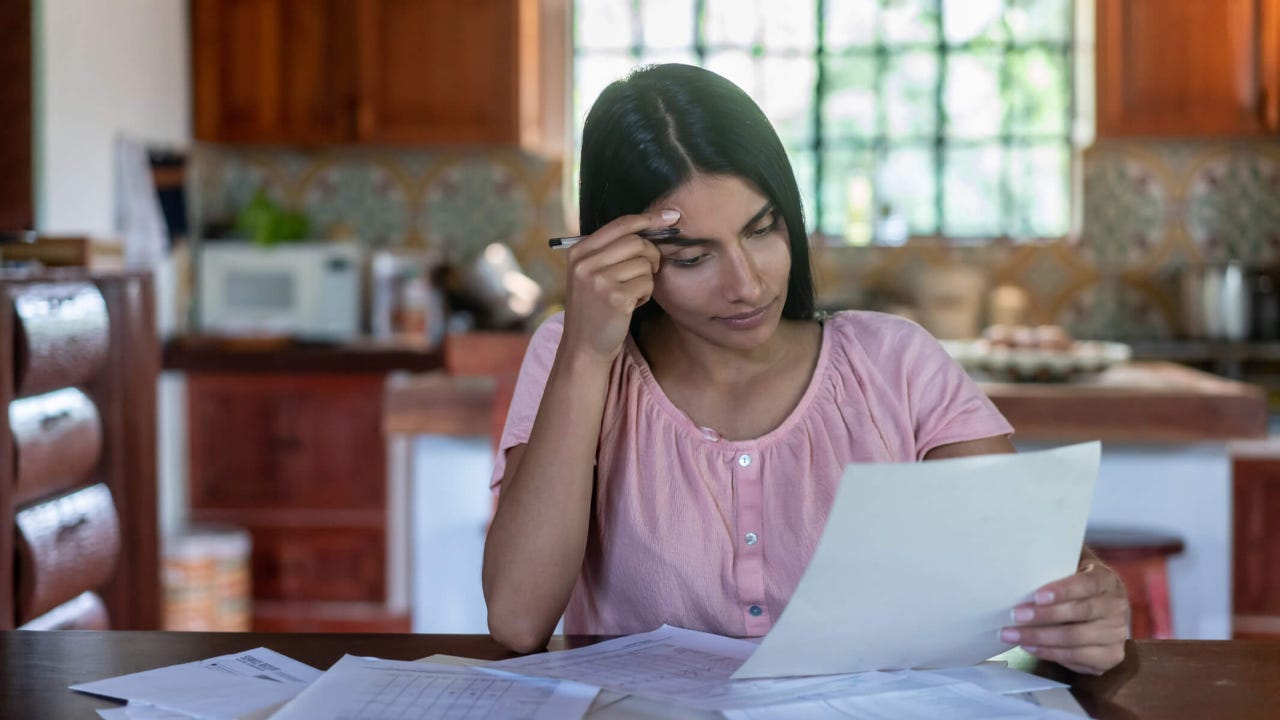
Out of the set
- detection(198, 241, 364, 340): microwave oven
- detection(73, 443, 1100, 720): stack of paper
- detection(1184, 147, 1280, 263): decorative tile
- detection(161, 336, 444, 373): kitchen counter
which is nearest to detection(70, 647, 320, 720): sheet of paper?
detection(73, 443, 1100, 720): stack of paper

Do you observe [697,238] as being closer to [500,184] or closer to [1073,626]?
[1073,626]

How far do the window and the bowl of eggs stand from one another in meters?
2.07

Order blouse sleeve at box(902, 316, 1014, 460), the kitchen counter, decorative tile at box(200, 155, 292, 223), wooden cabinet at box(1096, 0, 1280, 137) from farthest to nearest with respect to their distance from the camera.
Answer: decorative tile at box(200, 155, 292, 223) → wooden cabinet at box(1096, 0, 1280, 137) → the kitchen counter → blouse sleeve at box(902, 316, 1014, 460)

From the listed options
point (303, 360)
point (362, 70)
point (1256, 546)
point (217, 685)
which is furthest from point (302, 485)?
point (217, 685)

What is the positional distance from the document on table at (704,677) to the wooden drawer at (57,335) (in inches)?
43.7

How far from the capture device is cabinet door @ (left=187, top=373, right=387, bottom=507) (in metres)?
4.16

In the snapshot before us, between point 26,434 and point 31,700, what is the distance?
100 centimetres

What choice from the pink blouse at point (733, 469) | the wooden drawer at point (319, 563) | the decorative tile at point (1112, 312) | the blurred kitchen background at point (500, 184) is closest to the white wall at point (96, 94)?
the blurred kitchen background at point (500, 184)

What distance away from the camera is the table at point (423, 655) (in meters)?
0.95

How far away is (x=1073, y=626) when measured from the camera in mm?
1008

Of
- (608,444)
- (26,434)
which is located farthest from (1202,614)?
(26,434)

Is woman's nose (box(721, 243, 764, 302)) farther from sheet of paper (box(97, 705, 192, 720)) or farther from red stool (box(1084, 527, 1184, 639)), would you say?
red stool (box(1084, 527, 1184, 639))

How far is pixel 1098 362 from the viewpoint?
268cm

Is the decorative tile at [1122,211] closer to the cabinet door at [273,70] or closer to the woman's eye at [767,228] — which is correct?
the cabinet door at [273,70]
